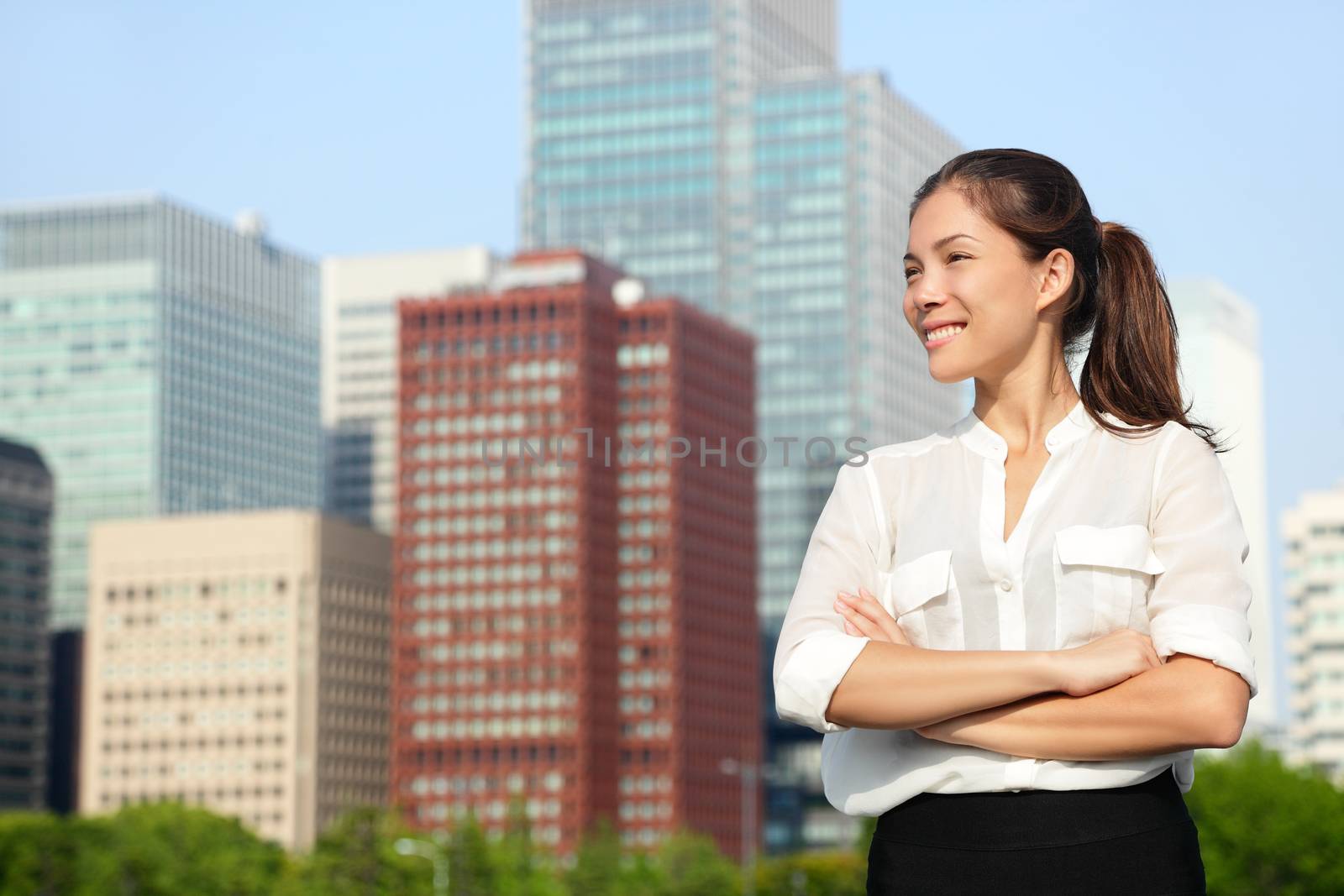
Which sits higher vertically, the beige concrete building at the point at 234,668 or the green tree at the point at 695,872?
the beige concrete building at the point at 234,668

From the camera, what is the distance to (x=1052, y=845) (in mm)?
4773

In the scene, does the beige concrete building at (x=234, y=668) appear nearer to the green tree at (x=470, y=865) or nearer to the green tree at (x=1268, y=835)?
the green tree at (x=470, y=865)

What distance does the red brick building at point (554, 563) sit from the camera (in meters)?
175

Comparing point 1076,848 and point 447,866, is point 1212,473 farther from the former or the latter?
point 447,866

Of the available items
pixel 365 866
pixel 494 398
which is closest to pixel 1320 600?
pixel 494 398

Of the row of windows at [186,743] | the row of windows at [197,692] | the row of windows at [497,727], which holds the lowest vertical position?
the row of windows at [186,743]

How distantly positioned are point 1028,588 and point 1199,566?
379 mm

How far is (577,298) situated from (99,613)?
2178 inches

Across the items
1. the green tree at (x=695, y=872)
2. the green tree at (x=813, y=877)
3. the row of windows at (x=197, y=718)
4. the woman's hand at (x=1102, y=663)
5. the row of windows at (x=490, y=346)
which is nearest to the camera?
the woman's hand at (x=1102, y=663)

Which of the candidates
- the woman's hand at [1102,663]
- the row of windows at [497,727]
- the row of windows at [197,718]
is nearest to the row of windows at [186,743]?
the row of windows at [197,718]

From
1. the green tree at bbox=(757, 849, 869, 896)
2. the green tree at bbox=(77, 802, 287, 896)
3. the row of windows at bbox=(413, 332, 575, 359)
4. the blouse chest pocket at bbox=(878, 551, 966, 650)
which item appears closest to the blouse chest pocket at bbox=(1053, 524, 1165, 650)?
the blouse chest pocket at bbox=(878, 551, 966, 650)

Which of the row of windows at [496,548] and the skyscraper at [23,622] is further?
the skyscraper at [23,622]

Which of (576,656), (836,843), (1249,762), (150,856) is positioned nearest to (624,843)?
(576,656)

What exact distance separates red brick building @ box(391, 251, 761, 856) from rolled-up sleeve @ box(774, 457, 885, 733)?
167m
